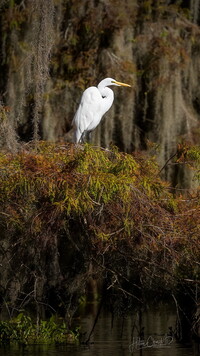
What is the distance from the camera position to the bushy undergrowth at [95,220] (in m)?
6.64

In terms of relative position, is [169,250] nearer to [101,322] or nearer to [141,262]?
[141,262]

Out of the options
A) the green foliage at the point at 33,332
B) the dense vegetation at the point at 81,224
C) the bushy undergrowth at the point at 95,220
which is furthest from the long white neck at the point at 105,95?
the green foliage at the point at 33,332

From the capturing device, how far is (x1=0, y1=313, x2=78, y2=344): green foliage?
748 cm

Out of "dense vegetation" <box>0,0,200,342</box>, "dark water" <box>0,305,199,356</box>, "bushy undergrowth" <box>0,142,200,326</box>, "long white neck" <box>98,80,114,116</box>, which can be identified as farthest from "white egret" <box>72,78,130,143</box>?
"dark water" <box>0,305,199,356</box>

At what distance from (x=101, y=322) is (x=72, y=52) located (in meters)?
3.80

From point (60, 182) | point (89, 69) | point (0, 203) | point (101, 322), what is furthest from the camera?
point (89, 69)

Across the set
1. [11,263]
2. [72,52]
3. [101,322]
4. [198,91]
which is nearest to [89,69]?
[72,52]

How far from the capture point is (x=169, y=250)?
6.80 meters

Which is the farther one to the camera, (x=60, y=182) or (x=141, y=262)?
(x=141, y=262)
